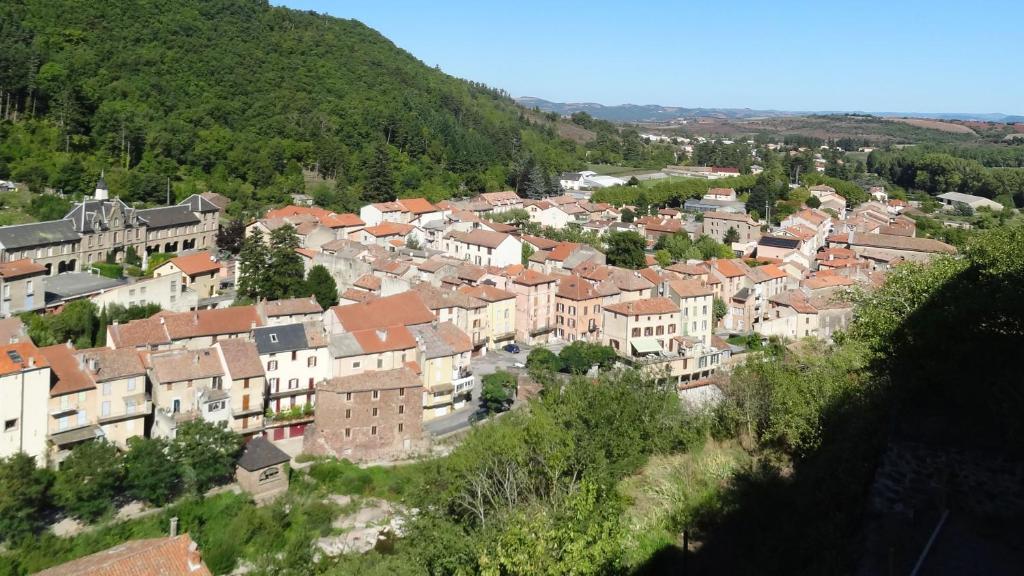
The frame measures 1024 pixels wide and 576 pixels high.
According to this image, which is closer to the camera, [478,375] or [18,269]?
[18,269]

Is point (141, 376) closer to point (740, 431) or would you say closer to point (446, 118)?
point (740, 431)

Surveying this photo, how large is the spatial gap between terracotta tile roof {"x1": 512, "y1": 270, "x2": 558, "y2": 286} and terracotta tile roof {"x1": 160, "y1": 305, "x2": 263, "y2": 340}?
30.1 ft

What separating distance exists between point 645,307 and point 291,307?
38.0ft

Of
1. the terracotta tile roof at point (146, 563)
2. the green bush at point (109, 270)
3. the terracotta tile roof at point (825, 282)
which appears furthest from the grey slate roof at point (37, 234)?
the terracotta tile roof at point (825, 282)

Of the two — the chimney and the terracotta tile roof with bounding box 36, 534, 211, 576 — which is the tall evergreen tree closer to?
the terracotta tile roof with bounding box 36, 534, 211, 576

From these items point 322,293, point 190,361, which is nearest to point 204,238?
point 322,293

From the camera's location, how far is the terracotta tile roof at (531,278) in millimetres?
28034

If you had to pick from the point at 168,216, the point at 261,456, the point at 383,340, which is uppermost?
the point at 168,216

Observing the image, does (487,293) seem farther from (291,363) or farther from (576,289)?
(291,363)

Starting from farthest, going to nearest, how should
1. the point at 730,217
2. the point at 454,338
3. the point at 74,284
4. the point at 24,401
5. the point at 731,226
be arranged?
the point at 730,217
the point at 731,226
the point at 74,284
the point at 454,338
the point at 24,401

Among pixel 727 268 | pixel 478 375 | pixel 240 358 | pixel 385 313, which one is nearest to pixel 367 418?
pixel 240 358

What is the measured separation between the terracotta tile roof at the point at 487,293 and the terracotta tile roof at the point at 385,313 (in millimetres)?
2629

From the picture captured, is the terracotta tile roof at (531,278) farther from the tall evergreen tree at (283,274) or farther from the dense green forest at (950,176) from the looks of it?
the dense green forest at (950,176)

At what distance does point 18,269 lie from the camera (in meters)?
23.5
